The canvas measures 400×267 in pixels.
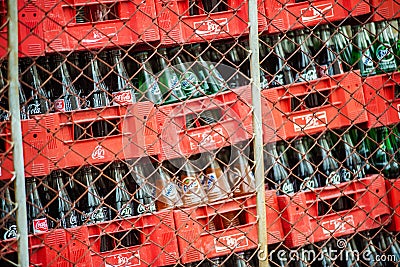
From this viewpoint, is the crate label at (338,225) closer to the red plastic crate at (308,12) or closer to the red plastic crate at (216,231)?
the red plastic crate at (216,231)

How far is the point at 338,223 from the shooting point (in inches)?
122

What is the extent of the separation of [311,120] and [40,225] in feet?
4.42

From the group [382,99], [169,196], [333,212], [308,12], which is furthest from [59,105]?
[382,99]

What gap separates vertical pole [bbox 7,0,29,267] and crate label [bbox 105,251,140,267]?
54 cm

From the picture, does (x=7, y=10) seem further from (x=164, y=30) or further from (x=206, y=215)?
(x=206, y=215)

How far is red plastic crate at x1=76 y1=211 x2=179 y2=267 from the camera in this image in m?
2.78

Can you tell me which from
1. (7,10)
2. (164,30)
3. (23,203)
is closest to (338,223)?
(164,30)

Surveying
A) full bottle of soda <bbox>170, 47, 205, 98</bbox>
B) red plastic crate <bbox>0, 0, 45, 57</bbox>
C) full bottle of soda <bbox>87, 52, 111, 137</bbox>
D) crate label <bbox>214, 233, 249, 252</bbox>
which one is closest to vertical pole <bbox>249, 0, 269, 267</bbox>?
crate label <bbox>214, 233, 249, 252</bbox>

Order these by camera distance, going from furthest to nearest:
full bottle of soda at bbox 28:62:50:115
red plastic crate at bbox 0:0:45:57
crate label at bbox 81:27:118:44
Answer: full bottle of soda at bbox 28:62:50:115 < crate label at bbox 81:27:118:44 < red plastic crate at bbox 0:0:45:57

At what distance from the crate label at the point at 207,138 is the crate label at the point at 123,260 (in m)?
0.55

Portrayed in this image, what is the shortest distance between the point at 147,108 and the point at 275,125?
628mm

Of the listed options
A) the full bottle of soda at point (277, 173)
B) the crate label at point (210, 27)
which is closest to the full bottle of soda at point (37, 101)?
the crate label at point (210, 27)

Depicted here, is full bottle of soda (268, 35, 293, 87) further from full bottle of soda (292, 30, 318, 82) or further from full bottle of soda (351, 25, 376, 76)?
full bottle of soda (351, 25, 376, 76)

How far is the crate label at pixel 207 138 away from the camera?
2.85 m
